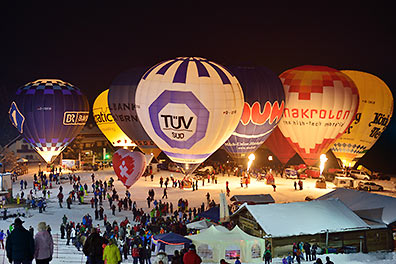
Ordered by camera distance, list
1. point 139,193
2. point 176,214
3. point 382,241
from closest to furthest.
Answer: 1. point 382,241
2. point 176,214
3. point 139,193

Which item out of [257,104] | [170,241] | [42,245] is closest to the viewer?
[42,245]

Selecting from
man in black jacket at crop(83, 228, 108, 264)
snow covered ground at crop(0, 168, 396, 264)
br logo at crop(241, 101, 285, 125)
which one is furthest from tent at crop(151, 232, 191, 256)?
br logo at crop(241, 101, 285, 125)

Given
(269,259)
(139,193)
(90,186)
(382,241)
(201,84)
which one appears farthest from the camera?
(90,186)

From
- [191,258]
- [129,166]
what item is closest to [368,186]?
[129,166]

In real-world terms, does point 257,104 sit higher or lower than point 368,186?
higher

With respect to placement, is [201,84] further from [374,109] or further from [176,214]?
[374,109]

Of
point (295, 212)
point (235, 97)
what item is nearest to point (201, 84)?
point (235, 97)

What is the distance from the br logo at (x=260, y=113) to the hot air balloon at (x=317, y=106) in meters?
0.75

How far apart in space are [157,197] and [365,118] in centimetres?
1234

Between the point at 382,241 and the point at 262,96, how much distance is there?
12.2 meters

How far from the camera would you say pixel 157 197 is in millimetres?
25422

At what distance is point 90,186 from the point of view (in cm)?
2903

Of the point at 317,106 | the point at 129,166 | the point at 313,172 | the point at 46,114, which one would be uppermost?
the point at 317,106

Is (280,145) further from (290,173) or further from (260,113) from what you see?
(260,113)
